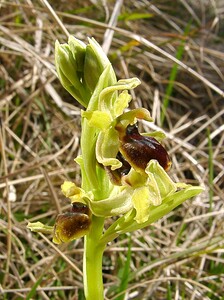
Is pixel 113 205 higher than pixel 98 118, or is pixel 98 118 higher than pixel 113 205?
pixel 98 118

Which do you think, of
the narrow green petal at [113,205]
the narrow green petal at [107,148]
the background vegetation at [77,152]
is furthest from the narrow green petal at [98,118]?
the background vegetation at [77,152]

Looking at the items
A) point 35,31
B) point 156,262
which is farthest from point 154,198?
point 35,31

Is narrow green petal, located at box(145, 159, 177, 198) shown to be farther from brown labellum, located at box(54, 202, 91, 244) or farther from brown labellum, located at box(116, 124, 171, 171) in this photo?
brown labellum, located at box(54, 202, 91, 244)

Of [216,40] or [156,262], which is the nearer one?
[156,262]

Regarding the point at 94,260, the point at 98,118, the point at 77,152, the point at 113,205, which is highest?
the point at 98,118

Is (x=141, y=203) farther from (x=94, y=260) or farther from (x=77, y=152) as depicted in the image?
(x=77, y=152)

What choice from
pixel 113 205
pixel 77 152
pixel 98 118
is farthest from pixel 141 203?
pixel 77 152

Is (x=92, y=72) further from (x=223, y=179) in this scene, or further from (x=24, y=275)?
(x=223, y=179)
